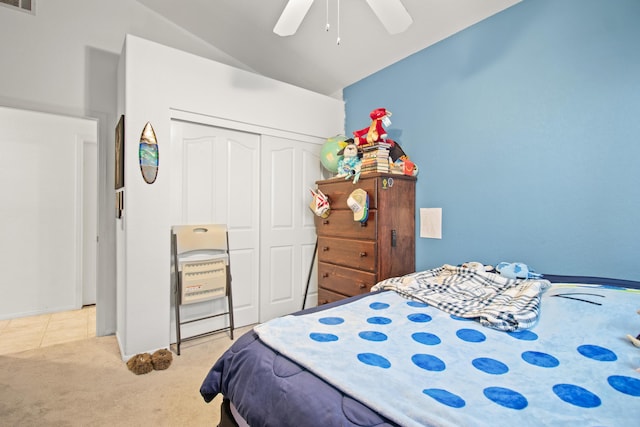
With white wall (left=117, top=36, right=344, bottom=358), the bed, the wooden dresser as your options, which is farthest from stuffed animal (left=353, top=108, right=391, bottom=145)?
the bed

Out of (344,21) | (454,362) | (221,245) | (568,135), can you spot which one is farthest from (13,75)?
(568,135)

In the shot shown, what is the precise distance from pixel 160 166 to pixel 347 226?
5.11 ft

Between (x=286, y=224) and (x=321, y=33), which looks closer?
(x=321, y=33)

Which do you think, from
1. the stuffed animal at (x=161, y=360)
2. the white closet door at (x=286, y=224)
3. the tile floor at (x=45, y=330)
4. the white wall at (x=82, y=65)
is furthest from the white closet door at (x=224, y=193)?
the tile floor at (x=45, y=330)

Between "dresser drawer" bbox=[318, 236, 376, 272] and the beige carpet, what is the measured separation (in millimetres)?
1172

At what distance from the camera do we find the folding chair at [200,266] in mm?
2391

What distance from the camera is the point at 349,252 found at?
254 cm

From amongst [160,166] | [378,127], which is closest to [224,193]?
[160,166]

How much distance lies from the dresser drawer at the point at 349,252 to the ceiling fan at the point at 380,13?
1423mm

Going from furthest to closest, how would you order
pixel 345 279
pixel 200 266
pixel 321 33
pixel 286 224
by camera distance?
pixel 286 224, pixel 321 33, pixel 345 279, pixel 200 266

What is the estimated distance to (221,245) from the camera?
2600 millimetres

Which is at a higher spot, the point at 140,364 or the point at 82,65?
the point at 82,65

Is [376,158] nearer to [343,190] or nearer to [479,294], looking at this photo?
[343,190]

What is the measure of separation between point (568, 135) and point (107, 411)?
3.08 m
